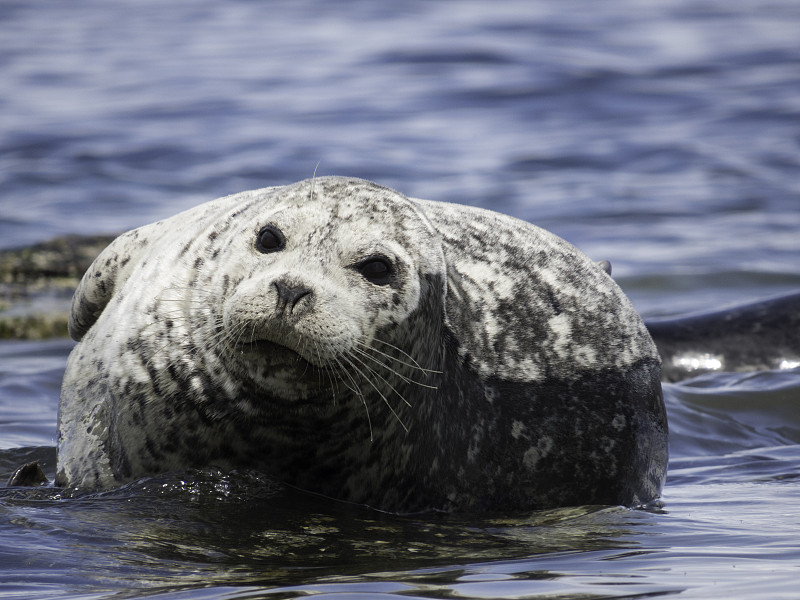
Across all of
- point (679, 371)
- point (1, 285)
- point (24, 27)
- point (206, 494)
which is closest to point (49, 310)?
point (1, 285)

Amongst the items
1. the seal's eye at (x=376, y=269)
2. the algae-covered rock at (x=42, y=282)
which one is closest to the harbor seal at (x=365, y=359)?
the seal's eye at (x=376, y=269)

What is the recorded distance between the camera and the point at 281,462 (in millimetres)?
4074

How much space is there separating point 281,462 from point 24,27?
22200mm

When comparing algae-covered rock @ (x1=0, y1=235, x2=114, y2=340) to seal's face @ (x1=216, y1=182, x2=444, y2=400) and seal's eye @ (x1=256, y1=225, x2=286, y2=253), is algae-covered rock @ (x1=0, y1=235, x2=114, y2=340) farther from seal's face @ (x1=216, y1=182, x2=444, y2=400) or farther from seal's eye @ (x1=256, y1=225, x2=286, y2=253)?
seal's eye @ (x1=256, y1=225, x2=286, y2=253)

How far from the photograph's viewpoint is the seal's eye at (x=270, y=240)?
370cm

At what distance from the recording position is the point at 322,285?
351cm

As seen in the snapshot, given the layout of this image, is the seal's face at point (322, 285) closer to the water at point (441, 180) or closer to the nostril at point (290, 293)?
the nostril at point (290, 293)

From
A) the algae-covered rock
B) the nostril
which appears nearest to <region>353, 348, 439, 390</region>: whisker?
the nostril

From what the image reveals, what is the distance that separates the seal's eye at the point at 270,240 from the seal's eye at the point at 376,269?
23 centimetres

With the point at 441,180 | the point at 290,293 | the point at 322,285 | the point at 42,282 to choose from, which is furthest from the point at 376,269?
the point at 441,180

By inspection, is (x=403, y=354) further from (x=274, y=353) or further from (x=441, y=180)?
(x=441, y=180)

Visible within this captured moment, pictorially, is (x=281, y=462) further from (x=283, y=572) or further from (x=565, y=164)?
(x=565, y=164)

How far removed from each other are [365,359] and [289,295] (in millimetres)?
428

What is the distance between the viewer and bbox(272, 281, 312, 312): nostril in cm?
339
